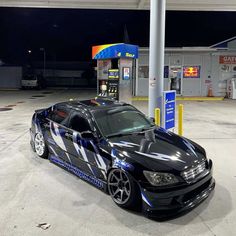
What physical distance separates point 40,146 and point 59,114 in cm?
99

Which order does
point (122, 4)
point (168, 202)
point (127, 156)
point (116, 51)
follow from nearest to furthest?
point (168, 202) < point (127, 156) < point (116, 51) < point (122, 4)

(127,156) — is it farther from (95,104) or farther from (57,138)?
(57,138)

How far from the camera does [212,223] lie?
151 inches

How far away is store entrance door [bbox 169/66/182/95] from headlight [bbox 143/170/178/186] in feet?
59.2

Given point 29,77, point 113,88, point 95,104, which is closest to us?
point 95,104

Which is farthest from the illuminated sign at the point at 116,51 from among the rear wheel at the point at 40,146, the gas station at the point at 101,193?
the rear wheel at the point at 40,146

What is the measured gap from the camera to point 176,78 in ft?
70.0

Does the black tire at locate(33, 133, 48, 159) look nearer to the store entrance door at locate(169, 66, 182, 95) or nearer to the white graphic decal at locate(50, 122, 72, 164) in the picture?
the white graphic decal at locate(50, 122, 72, 164)

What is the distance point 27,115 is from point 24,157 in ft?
21.5

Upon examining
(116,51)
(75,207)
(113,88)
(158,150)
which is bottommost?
(75,207)

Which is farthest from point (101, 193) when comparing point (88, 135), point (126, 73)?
point (126, 73)

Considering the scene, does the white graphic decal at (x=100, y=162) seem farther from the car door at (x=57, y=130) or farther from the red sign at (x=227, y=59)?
the red sign at (x=227, y=59)

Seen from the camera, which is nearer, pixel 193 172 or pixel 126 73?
pixel 193 172

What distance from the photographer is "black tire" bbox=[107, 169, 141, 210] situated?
3988mm
